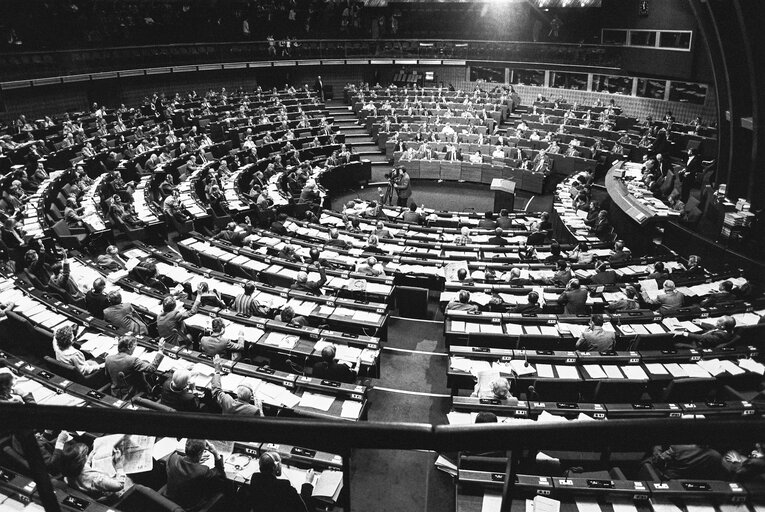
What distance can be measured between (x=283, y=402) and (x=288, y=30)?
1400 inches

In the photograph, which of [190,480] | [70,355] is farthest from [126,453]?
[70,355]

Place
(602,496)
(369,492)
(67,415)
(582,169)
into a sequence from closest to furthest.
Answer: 1. (67,415)
2. (602,496)
3. (369,492)
4. (582,169)

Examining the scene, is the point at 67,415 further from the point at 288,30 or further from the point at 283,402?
the point at 288,30

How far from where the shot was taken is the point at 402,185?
2020cm

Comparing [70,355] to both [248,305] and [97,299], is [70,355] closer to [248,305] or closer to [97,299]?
[97,299]

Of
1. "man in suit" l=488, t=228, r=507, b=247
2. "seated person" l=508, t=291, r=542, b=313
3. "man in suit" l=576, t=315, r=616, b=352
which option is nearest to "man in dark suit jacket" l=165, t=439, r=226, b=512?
"man in suit" l=576, t=315, r=616, b=352

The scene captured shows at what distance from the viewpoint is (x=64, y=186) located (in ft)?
58.4

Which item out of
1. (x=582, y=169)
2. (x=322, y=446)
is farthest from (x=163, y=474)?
(x=582, y=169)

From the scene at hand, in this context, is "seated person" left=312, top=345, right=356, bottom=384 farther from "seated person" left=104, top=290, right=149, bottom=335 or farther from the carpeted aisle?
"seated person" left=104, top=290, right=149, bottom=335

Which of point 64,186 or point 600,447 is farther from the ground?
point 600,447

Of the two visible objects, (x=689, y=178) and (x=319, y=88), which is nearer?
(x=689, y=178)

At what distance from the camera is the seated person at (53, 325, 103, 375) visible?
786cm

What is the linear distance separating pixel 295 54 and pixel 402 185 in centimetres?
1999

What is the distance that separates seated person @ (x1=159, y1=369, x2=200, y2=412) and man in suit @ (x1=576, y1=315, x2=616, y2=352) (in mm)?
6578
